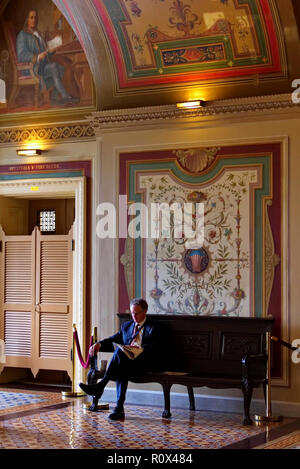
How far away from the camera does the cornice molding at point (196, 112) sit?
28.3 feet

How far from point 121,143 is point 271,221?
210cm

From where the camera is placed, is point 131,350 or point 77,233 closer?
point 131,350

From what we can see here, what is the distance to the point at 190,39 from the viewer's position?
8.92 metres

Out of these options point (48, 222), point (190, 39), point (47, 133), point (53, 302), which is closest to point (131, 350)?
point (53, 302)

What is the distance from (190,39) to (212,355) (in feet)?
11.6

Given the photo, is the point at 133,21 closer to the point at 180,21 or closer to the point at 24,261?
the point at 180,21

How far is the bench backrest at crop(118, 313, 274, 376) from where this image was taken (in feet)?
28.0

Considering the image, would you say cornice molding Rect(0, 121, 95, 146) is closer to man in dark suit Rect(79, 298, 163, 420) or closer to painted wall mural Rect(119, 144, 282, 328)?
painted wall mural Rect(119, 144, 282, 328)

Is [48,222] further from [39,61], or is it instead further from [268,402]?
[268,402]

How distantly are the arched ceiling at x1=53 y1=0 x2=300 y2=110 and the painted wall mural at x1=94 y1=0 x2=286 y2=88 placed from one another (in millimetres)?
11

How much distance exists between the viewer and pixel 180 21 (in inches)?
348

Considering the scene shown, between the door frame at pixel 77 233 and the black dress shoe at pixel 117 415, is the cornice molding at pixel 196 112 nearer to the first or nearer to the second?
the door frame at pixel 77 233

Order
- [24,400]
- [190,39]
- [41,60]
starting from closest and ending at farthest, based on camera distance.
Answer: [190,39] < [24,400] < [41,60]

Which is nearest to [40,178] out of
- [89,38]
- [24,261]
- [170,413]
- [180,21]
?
[24,261]
